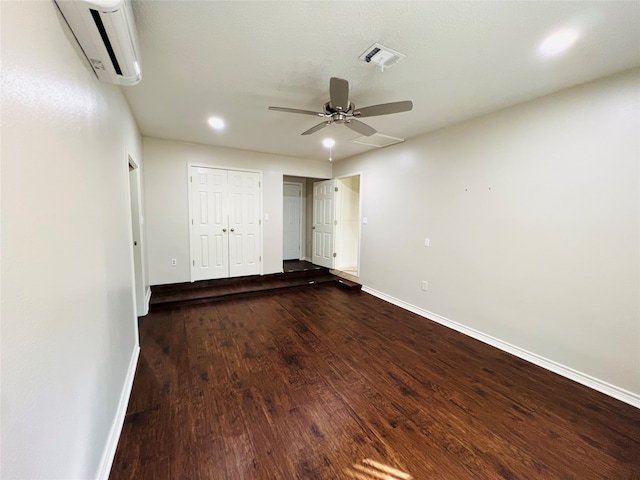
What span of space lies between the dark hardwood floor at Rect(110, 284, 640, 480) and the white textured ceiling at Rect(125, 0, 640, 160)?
2537 millimetres

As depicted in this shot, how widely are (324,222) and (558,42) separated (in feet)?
14.5

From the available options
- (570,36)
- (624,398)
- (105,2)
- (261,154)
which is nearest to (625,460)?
(624,398)

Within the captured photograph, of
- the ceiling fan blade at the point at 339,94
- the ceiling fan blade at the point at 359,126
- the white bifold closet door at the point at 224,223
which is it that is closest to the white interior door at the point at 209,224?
the white bifold closet door at the point at 224,223

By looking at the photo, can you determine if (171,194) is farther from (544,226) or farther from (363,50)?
(544,226)

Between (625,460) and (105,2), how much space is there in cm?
354

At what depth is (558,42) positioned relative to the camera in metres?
1.72

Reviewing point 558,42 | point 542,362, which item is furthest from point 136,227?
point 542,362

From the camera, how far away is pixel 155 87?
92.9 inches

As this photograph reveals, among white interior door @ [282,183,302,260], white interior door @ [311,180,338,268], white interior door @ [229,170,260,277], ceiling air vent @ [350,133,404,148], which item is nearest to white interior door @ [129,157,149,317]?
white interior door @ [229,170,260,277]

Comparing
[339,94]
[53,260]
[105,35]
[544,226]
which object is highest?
[339,94]

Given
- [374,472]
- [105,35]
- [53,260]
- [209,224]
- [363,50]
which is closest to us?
[53,260]

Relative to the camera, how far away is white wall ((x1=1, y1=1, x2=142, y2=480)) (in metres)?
0.71

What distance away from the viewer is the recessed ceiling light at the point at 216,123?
10.3ft

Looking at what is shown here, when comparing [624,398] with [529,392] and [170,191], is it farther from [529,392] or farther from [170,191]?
[170,191]
